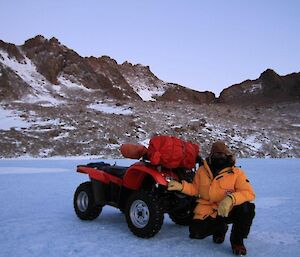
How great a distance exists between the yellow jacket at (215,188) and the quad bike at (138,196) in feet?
1.11

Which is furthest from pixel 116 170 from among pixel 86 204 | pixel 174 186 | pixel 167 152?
pixel 174 186

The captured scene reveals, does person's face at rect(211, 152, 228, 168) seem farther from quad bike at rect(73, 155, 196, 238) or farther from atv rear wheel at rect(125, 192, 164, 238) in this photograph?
atv rear wheel at rect(125, 192, 164, 238)

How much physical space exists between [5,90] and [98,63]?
235 ft

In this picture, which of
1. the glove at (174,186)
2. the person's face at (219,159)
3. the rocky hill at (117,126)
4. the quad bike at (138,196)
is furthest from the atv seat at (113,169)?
Answer: the rocky hill at (117,126)

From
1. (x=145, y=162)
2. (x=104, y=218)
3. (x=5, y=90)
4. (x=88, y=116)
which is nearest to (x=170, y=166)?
(x=145, y=162)

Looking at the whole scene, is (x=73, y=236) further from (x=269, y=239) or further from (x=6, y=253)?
(x=269, y=239)

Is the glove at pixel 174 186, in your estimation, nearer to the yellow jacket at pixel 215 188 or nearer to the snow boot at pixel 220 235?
the yellow jacket at pixel 215 188

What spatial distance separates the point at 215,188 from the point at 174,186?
513 mm

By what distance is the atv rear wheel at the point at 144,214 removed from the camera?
5.53 metres

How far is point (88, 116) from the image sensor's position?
40812 mm

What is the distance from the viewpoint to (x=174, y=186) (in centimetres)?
538

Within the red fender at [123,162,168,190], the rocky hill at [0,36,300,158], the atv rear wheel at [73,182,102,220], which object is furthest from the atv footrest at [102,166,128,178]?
the rocky hill at [0,36,300,158]

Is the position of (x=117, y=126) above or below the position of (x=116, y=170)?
above

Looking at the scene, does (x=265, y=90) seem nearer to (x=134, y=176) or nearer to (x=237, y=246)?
(x=134, y=176)
